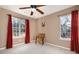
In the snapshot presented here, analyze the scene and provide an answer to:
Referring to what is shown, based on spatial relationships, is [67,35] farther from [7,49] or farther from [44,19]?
[7,49]

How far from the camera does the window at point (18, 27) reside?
1.91 metres

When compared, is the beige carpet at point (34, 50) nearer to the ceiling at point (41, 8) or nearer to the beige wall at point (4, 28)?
the beige wall at point (4, 28)

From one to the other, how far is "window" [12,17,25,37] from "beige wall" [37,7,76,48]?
0.38 metres

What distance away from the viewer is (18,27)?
1939mm

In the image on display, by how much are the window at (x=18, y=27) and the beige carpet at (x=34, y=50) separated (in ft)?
1.03

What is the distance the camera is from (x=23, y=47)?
2.06 metres

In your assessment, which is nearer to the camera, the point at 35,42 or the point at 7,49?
the point at 7,49

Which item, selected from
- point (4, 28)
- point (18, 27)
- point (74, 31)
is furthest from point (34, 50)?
point (74, 31)

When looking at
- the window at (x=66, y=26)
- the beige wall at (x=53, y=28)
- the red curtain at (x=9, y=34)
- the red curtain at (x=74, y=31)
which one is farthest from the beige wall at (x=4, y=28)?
the red curtain at (x=74, y=31)

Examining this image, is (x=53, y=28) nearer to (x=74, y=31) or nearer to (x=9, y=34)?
(x=74, y=31)

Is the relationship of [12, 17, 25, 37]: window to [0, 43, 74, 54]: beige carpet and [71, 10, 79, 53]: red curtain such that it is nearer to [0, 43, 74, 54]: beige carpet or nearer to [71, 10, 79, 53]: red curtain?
[0, 43, 74, 54]: beige carpet

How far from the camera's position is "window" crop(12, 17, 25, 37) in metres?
1.91
